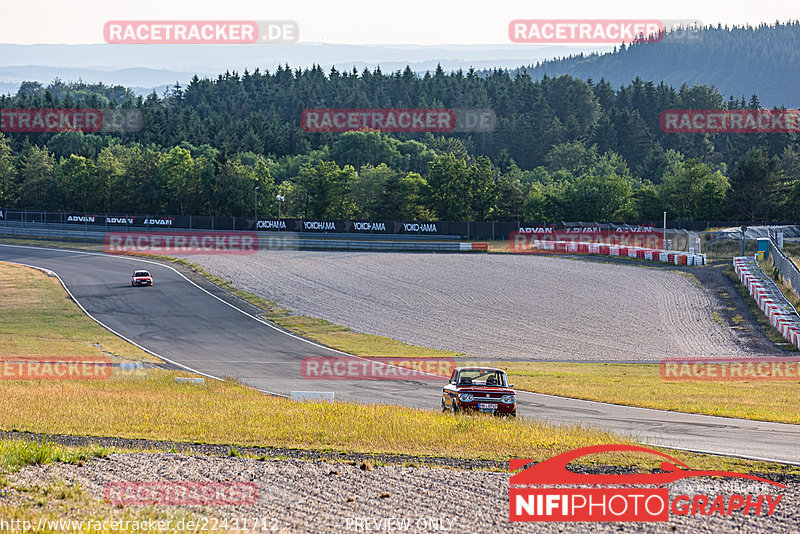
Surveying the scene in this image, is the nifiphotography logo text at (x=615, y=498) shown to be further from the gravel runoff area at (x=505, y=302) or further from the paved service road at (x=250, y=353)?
the gravel runoff area at (x=505, y=302)

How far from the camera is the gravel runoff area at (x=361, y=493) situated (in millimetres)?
12195

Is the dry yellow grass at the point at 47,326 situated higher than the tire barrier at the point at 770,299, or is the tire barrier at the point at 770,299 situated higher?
the tire barrier at the point at 770,299

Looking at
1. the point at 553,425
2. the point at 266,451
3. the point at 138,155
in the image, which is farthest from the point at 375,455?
the point at 138,155

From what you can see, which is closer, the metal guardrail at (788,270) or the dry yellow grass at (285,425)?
the dry yellow grass at (285,425)

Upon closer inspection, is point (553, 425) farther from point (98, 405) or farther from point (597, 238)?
point (597, 238)

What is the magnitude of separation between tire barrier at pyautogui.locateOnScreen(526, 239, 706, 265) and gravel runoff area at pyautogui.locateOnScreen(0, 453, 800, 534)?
170 ft

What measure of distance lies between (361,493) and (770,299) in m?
40.8

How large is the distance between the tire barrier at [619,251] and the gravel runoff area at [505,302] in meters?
2.50

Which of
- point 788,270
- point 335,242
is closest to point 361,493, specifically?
point 788,270

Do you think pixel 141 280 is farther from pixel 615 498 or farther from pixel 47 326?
pixel 615 498

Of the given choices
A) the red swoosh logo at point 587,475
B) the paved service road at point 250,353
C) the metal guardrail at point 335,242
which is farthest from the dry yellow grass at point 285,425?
the metal guardrail at point 335,242

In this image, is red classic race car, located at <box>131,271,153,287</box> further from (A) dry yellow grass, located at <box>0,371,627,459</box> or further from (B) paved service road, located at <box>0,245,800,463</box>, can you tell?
(A) dry yellow grass, located at <box>0,371,627,459</box>

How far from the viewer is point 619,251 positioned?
7125 centimetres

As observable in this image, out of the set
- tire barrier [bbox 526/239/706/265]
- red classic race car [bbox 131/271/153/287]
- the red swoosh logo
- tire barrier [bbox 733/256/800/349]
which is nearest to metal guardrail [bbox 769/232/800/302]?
tire barrier [bbox 733/256/800/349]
